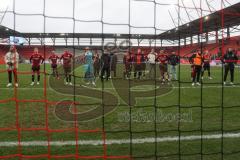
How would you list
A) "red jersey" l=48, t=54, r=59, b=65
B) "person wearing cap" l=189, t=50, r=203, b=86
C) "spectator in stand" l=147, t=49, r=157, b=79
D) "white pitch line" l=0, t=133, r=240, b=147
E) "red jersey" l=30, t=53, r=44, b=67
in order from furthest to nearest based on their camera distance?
"red jersey" l=48, t=54, r=59, b=65
"red jersey" l=30, t=53, r=44, b=67
"person wearing cap" l=189, t=50, r=203, b=86
"spectator in stand" l=147, t=49, r=157, b=79
"white pitch line" l=0, t=133, r=240, b=147

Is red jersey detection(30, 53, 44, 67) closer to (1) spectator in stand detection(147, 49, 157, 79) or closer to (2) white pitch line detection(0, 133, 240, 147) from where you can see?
(1) spectator in stand detection(147, 49, 157, 79)

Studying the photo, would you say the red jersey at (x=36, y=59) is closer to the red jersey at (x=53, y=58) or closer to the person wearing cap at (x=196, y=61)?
the red jersey at (x=53, y=58)

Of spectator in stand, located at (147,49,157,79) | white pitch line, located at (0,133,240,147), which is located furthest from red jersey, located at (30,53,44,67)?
white pitch line, located at (0,133,240,147)

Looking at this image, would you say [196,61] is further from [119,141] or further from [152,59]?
[119,141]

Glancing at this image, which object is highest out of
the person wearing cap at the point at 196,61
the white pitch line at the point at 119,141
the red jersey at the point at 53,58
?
the red jersey at the point at 53,58

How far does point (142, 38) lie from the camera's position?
16.2 feet

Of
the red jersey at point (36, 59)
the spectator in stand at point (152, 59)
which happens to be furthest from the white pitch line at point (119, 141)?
the red jersey at point (36, 59)

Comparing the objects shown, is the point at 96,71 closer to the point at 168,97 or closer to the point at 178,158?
the point at 168,97

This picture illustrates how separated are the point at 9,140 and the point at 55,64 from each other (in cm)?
899

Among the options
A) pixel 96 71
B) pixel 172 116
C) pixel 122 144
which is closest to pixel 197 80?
pixel 96 71

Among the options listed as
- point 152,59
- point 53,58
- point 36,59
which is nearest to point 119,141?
point 152,59

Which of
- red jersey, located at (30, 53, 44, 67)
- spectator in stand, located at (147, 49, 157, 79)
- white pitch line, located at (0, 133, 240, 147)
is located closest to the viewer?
white pitch line, located at (0, 133, 240, 147)

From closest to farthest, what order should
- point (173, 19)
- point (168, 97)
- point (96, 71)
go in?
point (173, 19) → point (168, 97) → point (96, 71)

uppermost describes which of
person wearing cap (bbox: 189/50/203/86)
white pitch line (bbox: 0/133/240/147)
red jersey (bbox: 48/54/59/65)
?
red jersey (bbox: 48/54/59/65)
